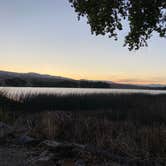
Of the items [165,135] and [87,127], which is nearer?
[165,135]

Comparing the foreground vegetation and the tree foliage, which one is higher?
the tree foliage

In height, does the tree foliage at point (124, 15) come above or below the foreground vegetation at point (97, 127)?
above

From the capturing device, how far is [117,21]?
620 inches

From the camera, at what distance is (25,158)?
873 cm

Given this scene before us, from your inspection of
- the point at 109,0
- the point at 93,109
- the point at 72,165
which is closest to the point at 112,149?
the point at 72,165

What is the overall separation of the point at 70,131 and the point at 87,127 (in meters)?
0.66

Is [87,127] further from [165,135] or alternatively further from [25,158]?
[25,158]

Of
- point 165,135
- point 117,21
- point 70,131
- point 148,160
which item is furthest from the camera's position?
point 117,21

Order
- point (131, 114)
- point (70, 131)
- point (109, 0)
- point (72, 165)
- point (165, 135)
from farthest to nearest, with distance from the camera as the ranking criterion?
point (131, 114)
point (109, 0)
point (70, 131)
point (165, 135)
point (72, 165)

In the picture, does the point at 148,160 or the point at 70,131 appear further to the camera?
the point at 70,131

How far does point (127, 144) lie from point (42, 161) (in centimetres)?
275

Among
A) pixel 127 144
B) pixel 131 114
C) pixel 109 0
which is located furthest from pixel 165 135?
pixel 131 114

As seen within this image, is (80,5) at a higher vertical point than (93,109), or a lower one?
higher

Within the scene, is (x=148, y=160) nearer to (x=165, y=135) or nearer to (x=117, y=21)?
(x=165, y=135)
